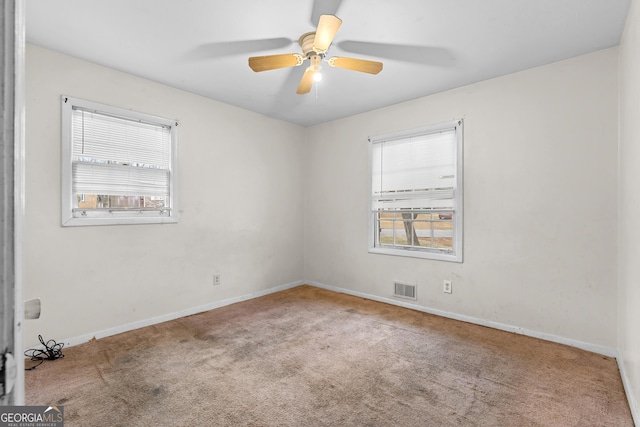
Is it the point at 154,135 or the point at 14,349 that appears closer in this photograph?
the point at 14,349

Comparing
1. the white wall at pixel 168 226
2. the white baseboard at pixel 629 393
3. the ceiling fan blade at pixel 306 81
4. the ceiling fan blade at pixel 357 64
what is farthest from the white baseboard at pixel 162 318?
the white baseboard at pixel 629 393

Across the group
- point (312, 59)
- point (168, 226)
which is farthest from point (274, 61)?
point (168, 226)

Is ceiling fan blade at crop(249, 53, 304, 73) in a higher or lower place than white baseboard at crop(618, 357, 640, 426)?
higher

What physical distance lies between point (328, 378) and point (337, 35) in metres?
2.51

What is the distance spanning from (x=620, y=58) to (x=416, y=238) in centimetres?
235

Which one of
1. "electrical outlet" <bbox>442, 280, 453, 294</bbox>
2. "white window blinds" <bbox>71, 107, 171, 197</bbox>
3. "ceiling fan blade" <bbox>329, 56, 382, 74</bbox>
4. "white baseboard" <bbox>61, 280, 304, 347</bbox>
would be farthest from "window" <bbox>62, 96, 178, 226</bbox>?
"electrical outlet" <bbox>442, 280, 453, 294</bbox>

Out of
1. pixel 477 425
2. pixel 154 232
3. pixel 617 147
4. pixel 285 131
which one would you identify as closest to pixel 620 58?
pixel 617 147

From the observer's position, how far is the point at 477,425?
5.77 ft

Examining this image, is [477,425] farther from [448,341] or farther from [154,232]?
[154,232]

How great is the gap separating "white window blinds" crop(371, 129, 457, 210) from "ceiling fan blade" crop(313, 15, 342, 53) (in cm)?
192

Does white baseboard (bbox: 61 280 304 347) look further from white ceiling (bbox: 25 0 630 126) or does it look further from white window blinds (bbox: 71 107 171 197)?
white ceiling (bbox: 25 0 630 126)

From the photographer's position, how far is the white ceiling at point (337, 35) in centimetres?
208
